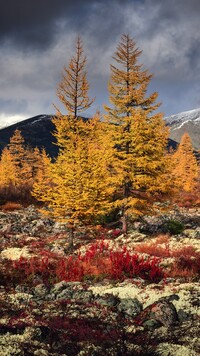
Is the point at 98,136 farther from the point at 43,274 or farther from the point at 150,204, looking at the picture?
the point at 43,274

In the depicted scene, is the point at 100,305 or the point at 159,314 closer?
the point at 159,314

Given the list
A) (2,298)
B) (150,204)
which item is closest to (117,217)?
(150,204)

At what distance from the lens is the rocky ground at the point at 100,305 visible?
4953 mm

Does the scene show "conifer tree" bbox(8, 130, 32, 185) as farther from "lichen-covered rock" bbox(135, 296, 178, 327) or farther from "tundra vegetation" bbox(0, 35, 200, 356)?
"lichen-covered rock" bbox(135, 296, 178, 327)

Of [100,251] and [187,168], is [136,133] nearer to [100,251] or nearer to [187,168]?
[100,251]

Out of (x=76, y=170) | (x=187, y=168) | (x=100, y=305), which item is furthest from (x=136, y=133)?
(x=187, y=168)

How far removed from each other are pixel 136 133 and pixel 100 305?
11966mm

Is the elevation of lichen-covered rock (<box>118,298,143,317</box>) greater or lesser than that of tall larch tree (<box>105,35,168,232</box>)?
lesser

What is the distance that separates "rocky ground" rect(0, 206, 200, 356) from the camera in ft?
16.3

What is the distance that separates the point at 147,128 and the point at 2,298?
13012 millimetres

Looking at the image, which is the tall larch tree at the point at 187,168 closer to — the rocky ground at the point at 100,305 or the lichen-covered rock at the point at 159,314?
the rocky ground at the point at 100,305

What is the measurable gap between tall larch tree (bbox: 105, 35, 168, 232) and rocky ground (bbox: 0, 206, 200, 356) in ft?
18.8

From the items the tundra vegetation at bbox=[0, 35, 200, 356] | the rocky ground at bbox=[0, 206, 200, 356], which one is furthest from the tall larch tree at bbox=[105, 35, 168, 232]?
the rocky ground at bbox=[0, 206, 200, 356]

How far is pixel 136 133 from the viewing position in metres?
17.4
